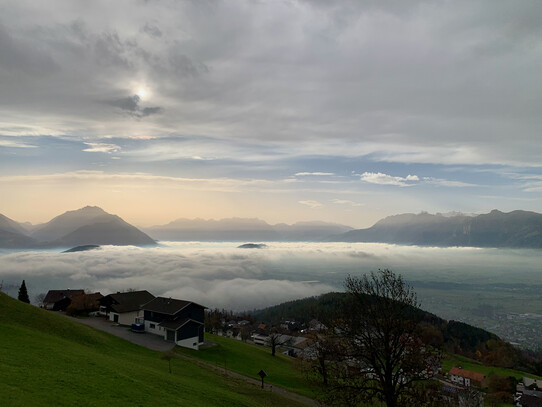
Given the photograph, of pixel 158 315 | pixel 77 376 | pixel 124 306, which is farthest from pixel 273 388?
pixel 124 306

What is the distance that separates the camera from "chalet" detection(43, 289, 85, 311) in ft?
271

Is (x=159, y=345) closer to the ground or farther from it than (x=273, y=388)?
farther from it

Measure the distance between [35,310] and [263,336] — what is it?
5184 inches

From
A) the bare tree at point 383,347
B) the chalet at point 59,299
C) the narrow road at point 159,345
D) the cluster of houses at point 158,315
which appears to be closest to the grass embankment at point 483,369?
the narrow road at point 159,345

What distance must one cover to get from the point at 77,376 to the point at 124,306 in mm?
51743

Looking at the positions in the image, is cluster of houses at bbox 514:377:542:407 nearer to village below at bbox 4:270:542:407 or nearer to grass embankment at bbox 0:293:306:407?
village below at bbox 4:270:542:407

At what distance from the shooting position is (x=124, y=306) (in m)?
70.2

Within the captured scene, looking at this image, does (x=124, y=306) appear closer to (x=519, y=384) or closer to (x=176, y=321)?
(x=176, y=321)

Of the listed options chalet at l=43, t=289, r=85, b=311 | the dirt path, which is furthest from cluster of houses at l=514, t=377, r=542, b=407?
chalet at l=43, t=289, r=85, b=311

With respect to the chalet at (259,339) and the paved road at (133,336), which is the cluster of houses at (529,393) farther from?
the chalet at (259,339)

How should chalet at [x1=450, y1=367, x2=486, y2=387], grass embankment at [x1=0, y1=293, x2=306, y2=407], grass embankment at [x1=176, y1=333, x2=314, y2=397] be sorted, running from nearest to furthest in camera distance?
grass embankment at [x1=0, y1=293, x2=306, y2=407], grass embankment at [x1=176, y1=333, x2=314, y2=397], chalet at [x1=450, y1=367, x2=486, y2=387]

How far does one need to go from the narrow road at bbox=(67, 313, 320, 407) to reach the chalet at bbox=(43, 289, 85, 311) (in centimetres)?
1647

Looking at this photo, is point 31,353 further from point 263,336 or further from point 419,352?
point 263,336

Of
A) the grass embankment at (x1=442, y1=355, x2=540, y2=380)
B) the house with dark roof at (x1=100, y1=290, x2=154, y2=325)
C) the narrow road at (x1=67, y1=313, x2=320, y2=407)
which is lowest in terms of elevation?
the grass embankment at (x1=442, y1=355, x2=540, y2=380)
